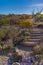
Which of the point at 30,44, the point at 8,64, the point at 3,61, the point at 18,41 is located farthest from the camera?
the point at 18,41

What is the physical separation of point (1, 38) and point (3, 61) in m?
6.29

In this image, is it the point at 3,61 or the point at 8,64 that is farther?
the point at 3,61

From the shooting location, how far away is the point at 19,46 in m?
15.0

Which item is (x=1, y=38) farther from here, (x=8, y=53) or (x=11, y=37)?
(x=8, y=53)

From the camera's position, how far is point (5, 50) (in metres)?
13.3

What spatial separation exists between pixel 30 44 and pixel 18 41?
137 cm

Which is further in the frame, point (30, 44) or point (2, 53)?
point (30, 44)

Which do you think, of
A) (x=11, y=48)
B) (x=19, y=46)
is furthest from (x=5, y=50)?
(x=19, y=46)

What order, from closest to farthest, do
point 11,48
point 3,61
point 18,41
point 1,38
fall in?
point 3,61
point 11,48
point 18,41
point 1,38

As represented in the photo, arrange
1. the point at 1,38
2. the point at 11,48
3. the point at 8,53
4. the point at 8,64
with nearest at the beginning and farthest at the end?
the point at 8,64
the point at 8,53
the point at 11,48
the point at 1,38

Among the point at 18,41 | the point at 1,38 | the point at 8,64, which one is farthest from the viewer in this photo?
the point at 1,38

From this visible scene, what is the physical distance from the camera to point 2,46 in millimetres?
13945

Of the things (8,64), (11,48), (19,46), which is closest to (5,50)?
(11,48)

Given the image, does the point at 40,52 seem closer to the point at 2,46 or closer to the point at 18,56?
the point at 18,56
